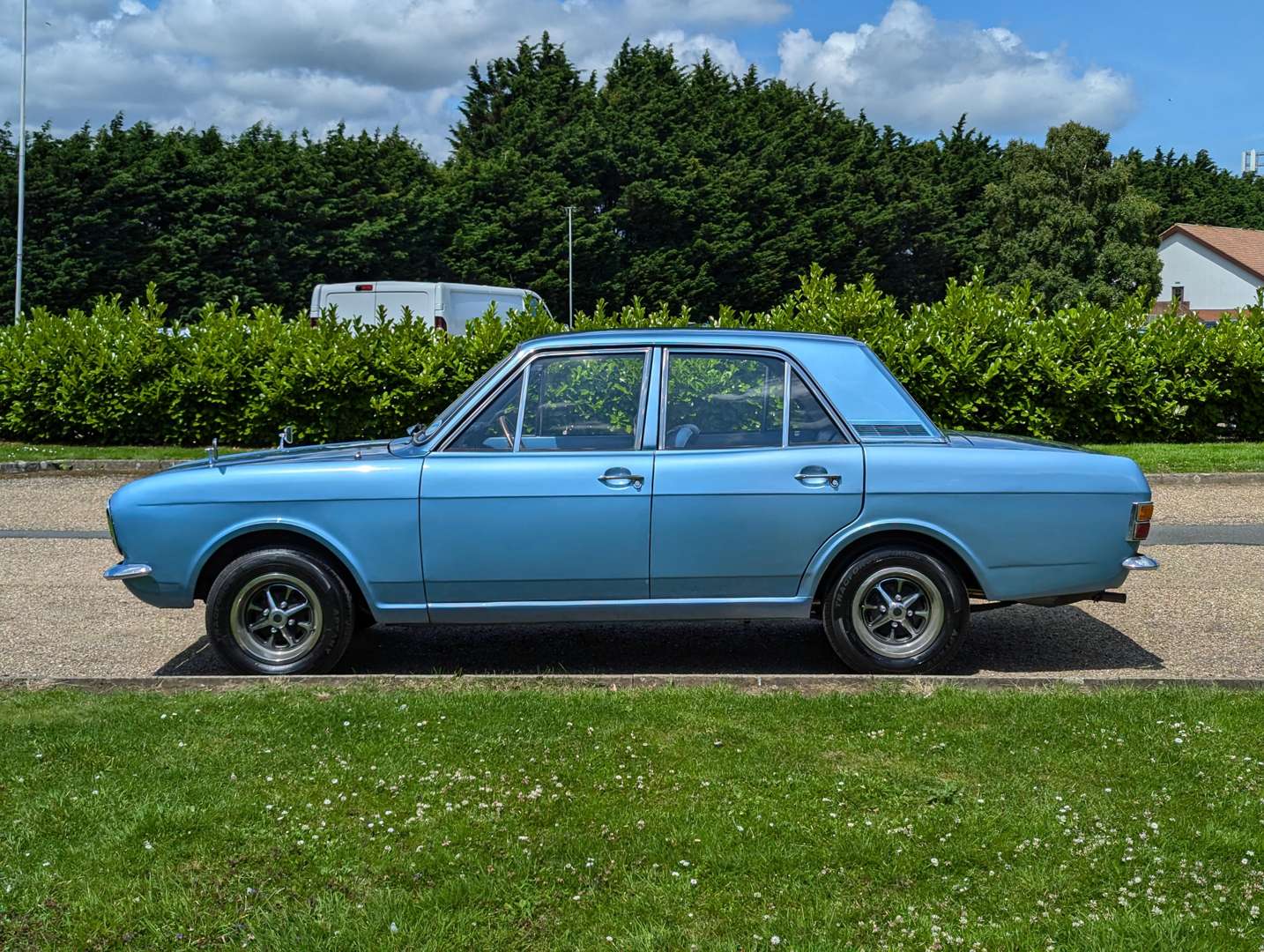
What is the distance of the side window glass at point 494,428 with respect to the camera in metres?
6.51

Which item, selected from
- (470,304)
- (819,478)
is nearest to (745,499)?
(819,478)

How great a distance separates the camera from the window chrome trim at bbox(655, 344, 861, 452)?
653 centimetres

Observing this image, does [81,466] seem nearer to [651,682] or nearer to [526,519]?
[526,519]

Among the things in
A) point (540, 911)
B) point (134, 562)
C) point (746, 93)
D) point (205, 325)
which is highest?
point (746, 93)

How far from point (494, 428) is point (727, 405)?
118 cm

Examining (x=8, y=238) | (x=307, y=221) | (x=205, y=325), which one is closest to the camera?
(x=205, y=325)

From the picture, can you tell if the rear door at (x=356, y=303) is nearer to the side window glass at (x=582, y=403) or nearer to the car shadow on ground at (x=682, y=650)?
the car shadow on ground at (x=682, y=650)

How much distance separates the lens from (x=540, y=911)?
382 centimetres

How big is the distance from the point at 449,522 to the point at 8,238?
41.5m

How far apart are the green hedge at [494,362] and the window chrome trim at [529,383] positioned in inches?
376

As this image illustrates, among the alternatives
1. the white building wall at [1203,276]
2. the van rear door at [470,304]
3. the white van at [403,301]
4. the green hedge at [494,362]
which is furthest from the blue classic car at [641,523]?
the white building wall at [1203,276]

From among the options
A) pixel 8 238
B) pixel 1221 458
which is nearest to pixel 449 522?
pixel 1221 458

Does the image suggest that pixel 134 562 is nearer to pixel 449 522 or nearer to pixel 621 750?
pixel 449 522

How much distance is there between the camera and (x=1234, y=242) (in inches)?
3093
